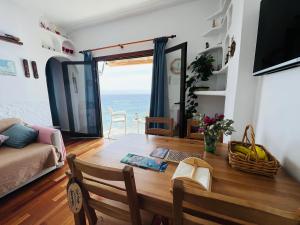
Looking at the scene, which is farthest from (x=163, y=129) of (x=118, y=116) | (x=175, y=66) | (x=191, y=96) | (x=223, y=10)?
(x=118, y=116)

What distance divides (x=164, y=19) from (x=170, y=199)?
9.73ft

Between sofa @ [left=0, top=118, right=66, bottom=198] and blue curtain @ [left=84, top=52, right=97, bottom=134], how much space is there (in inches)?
57.2

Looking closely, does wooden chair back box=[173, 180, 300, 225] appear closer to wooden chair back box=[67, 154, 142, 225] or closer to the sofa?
wooden chair back box=[67, 154, 142, 225]

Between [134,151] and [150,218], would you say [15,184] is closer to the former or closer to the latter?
[134,151]

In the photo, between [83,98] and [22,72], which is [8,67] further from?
[83,98]

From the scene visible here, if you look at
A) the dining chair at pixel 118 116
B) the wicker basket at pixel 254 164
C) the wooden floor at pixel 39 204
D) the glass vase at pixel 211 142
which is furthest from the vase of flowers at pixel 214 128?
the dining chair at pixel 118 116

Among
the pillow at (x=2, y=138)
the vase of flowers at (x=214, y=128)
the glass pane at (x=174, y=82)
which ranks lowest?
the pillow at (x=2, y=138)

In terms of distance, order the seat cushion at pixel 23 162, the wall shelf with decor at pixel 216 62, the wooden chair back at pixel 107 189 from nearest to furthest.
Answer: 1. the wooden chair back at pixel 107 189
2. the seat cushion at pixel 23 162
3. the wall shelf with decor at pixel 216 62

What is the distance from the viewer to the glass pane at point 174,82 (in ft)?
8.65

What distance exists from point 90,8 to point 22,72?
1.68m

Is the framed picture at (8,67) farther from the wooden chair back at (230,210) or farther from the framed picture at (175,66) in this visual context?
the wooden chair back at (230,210)

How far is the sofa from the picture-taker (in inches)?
63.0

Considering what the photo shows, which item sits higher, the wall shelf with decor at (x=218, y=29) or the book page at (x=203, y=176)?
the wall shelf with decor at (x=218, y=29)

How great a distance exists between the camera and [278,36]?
97 cm
